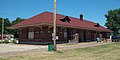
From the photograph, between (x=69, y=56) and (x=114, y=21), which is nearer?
(x=69, y=56)

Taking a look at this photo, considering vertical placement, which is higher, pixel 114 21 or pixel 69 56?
pixel 114 21

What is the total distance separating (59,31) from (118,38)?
15.6 meters

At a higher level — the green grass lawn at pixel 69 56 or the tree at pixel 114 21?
the tree at pixel 114 21

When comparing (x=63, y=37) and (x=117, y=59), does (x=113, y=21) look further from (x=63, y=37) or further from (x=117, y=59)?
(x=117, y=59)

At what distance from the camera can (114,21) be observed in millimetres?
85062

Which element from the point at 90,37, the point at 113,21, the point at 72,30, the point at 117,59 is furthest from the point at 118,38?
the point at 113,21

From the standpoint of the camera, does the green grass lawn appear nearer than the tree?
Yes

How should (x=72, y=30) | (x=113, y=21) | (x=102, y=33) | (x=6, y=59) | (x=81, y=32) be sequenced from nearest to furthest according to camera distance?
(x=6, y=59), (x=72, y=30), (x=81, y=32), (x=102, y=33), (x=113, y=21)

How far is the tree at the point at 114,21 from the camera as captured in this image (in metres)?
83.5

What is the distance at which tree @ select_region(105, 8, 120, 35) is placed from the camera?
8350 cm

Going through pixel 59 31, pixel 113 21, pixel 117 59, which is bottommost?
pixel 117 59

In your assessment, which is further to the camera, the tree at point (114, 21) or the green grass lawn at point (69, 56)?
the tree at point (114, 21)

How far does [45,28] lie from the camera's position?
108ft

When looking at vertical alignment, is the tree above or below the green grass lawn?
above
